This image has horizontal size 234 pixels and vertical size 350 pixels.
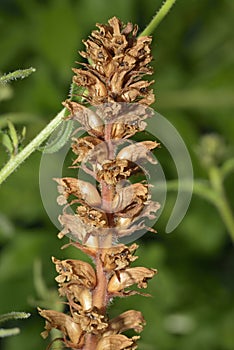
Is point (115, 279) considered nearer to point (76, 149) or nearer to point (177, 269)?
point (76, 149)

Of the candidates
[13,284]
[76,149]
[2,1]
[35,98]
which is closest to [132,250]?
[76,149]

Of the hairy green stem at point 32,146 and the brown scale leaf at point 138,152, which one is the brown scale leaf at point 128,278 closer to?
the brown scale leaf at point 138,152

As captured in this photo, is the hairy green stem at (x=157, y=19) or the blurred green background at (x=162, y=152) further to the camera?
the blurred green background at (x=162, y=152)

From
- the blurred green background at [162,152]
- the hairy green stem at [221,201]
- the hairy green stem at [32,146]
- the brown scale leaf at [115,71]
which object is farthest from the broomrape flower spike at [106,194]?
the blurred green background at [162,152]

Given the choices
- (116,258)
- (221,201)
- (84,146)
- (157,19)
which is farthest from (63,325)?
(221,201)

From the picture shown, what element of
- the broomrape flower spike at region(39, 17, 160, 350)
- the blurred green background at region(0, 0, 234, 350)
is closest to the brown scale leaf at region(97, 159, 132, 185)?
the broomrape flower spike at region(39, 17, 160, 350)

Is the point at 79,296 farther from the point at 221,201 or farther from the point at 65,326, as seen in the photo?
the point at 221,201
